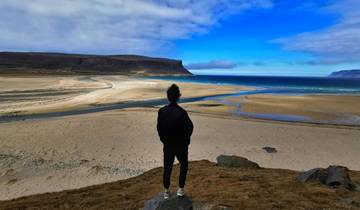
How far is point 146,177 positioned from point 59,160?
4.39m

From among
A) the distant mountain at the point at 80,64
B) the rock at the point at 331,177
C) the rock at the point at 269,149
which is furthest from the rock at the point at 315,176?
the distant mountain at the point at 80,64

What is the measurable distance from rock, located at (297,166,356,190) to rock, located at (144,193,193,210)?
131 inches

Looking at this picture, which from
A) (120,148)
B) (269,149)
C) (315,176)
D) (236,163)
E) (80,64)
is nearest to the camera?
(315,176)

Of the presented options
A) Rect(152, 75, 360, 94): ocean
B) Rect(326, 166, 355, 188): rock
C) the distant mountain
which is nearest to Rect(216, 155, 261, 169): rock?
Rect(326, 166, 355, 188): rock

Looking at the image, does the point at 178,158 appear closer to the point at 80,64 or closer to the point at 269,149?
the point at 269,149

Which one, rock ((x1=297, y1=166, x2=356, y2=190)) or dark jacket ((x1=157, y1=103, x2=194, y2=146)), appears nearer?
dark jacket ((x1=157, y1=103, x2=194, y2=146))

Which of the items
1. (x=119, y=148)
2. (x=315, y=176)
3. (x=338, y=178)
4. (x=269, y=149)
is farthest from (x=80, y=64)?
(x=338, y=178)

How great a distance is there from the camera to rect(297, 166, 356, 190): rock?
6.73 metres

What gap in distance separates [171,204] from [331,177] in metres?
4.07

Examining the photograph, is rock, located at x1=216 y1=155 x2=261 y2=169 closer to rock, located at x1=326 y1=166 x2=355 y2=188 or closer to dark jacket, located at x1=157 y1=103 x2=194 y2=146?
rock, located at x1=326 y1=166 x2=355 y2=188

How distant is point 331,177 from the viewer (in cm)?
694

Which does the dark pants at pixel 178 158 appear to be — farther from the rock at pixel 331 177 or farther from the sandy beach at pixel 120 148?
the sandy beach at pixel 120 148

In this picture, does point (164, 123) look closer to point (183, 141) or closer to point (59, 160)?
point (183, 141)

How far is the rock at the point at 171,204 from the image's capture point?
200 inches
